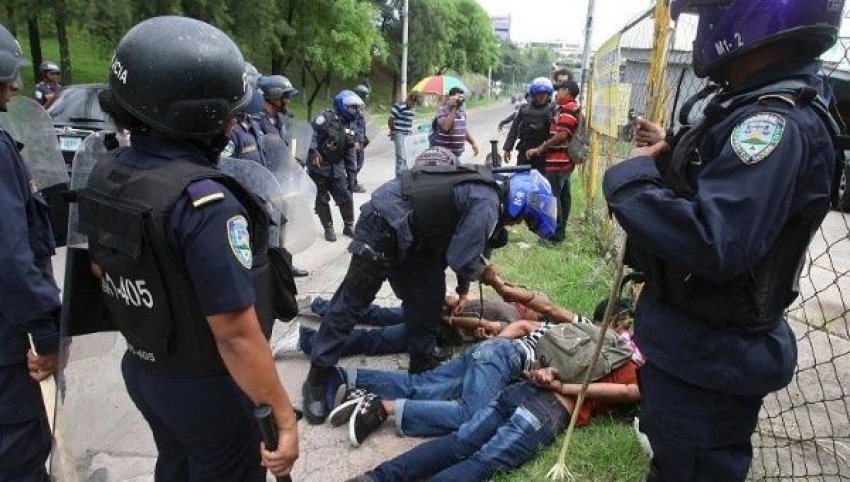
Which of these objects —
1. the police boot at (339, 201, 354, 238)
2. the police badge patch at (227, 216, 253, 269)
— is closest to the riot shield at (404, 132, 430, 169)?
the police boot at (339, 201, 354, 238)

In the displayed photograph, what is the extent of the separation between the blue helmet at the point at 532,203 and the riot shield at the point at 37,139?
7.16 ft

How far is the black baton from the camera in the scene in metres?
1.39

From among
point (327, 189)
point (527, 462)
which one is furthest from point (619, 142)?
point (527, 462)

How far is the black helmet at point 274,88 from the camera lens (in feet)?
17.5

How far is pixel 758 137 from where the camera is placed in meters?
1.31

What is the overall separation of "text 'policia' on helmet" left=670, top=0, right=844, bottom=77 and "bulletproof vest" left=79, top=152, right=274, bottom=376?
4.06ft

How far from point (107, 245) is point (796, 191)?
1623 millimetres

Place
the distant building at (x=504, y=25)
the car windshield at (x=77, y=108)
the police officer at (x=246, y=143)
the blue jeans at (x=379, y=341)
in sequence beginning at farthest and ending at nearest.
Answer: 1. the distant building at (x=504, y=25)
2. the car windshield at (x=77, y=108)
3. the police officer at (x=246, y=143)
4. the blue jeans at (x=379, y=341)

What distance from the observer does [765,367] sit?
4.93 feet

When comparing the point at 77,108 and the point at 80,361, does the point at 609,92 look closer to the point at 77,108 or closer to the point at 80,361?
the point at 80,361

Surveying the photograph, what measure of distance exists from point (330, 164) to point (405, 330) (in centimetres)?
331

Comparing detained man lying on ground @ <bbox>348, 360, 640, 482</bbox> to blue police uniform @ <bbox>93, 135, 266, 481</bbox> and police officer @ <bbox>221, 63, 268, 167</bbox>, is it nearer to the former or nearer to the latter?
blue police uniform @ <bbox>93, 135, 266, 481</bbox>

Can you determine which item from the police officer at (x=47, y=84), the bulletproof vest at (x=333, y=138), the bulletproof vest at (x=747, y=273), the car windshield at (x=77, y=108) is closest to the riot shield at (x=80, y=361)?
the bulletproof vest at (x=747, y=273)

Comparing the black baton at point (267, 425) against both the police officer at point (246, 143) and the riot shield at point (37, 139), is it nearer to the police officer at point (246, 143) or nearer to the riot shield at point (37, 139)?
the riot shield at point (37, 139)
